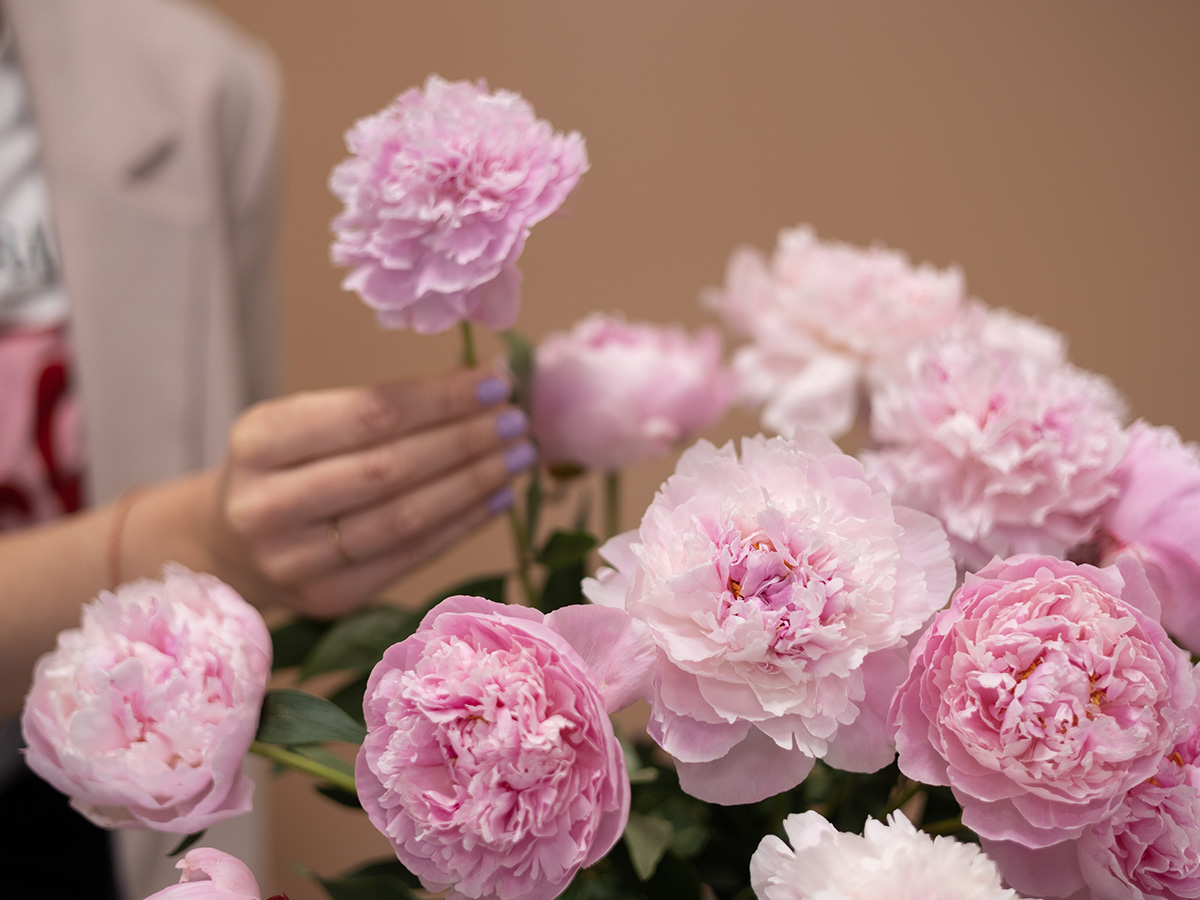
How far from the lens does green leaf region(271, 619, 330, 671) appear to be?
1.21ft

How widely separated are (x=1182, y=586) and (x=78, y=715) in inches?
10.8

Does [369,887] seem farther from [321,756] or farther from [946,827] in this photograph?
[946,827]

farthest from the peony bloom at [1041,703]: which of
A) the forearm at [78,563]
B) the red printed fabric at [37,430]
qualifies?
the red printed fabric at [37,430]

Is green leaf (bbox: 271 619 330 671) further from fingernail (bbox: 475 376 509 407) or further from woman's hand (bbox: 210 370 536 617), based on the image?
fingernail (bbox: 475 376 509 407)

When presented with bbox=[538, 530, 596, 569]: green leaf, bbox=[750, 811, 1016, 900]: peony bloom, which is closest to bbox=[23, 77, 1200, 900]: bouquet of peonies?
bbox=[750, 811, 1016, 900]: peony bloom

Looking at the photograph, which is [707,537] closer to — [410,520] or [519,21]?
[410,520]

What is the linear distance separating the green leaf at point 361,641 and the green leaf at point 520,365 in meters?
0.12

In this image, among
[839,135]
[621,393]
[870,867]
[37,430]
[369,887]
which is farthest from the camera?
[839,135]

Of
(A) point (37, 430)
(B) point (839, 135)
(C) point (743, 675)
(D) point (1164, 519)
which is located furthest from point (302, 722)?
(B) point (839, 135)

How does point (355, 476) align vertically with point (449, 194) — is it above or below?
below

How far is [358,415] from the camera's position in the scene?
370mm

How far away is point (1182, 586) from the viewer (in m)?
0.22

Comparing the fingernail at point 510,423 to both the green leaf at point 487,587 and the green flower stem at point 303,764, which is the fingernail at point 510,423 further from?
the green flower stem at point 303,764

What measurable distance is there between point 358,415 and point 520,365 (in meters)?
0.08
